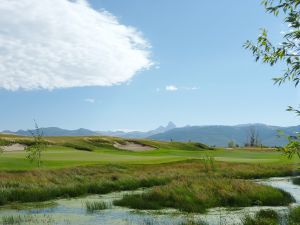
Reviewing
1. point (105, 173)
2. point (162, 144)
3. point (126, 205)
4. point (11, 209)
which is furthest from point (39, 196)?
point (162, 144)

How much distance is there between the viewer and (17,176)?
41656 millimetres

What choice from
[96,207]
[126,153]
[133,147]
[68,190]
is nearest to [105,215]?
[96,207]

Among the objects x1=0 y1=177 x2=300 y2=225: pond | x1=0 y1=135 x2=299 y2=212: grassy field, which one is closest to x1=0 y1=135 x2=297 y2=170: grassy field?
x1=0 y1=135 x2=299 y2=212: grassy field

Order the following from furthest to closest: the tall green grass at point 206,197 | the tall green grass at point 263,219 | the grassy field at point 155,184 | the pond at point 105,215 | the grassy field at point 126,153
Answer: the grassy field at point 126,153 < the grassy field at point 155,184 < the tall green grass at point 206,197 < the pond at point 105,215 < the tall green grass at point 263,219

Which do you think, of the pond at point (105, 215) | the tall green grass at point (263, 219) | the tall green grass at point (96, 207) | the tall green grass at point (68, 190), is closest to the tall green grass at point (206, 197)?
the pond at point (105, 215)

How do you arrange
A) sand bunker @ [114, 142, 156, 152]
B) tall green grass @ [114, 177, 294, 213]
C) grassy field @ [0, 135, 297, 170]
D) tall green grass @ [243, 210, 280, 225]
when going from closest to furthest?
1. tall green grass @ [243, 210, 280, 225]
2. tall green grass @ [114, 177, 294, 213]
3. grassy field @ [0, 135, 297, 170]
4. sand bunker @ [114, 142, 156, 152]

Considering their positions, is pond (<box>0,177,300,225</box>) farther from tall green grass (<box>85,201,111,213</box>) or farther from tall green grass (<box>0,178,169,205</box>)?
tall green grass (<box>0,178,169,205</box>)

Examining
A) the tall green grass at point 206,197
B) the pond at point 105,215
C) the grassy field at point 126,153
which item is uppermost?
the grassy field at point 126,153

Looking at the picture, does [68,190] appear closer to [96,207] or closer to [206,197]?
[96,207]

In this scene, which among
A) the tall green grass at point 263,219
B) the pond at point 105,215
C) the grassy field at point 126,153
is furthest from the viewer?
the grassy field at point 126,153

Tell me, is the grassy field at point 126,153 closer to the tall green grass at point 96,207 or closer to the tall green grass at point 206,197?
the tall green grass at point 206,197

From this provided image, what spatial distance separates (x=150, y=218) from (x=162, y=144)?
10111cm

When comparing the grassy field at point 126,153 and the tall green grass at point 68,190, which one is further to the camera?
the grassy field at point 126,153

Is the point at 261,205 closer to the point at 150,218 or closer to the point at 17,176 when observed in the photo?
the point at 150,218
